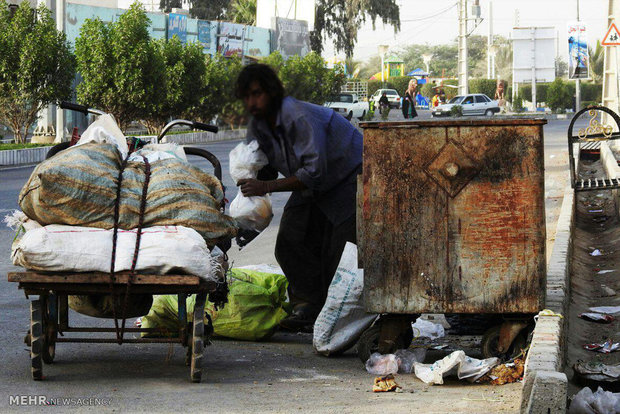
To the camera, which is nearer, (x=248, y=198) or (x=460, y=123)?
(x=460, y=123)

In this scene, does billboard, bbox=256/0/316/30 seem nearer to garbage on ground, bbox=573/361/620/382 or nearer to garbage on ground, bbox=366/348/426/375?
garbage on ground, bbox=366/348/426/375

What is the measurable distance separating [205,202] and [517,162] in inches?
65.6

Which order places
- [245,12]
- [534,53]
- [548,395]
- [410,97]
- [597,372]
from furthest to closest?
1. [245,12]
2. [534,53]
3. [410,97]
4. [597,372]
5. [548,395]

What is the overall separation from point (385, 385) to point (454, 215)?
3.29 ft

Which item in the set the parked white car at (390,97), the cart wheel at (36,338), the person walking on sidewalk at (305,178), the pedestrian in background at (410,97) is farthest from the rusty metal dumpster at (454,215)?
the parked white car at (390,97)

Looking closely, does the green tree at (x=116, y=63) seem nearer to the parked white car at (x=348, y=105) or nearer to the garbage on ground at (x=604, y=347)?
the parked white car at (x=348, y=105)

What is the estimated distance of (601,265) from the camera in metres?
10.1

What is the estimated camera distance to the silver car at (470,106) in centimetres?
5175

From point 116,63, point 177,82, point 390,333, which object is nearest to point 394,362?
point 390,333

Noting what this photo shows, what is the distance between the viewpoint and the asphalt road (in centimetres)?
445

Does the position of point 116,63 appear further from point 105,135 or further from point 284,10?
point 284,10

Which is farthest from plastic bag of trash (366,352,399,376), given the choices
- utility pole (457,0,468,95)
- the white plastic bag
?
utility pole (457,0,468,95)

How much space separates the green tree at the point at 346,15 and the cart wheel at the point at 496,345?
60.2 meters

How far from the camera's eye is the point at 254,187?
5.51m
